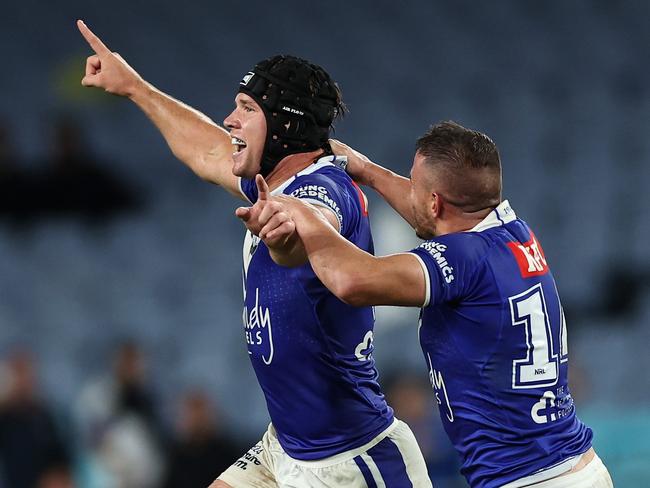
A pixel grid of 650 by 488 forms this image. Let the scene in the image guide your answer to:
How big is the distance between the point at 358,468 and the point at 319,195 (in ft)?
3.78

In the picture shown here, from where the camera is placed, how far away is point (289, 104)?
484 cm

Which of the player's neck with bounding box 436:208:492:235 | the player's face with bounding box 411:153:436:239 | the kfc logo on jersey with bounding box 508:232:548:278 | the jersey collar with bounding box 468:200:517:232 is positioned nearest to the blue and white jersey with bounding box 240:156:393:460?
the player's face with bounding box 411:153:436:239

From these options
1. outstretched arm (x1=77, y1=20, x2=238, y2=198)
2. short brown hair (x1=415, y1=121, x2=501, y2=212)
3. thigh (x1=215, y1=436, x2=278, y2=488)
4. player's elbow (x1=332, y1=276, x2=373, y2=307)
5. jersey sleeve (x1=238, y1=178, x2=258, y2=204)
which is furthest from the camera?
outstretched arm (x1=77, y1=20, x2=238, y2=198)

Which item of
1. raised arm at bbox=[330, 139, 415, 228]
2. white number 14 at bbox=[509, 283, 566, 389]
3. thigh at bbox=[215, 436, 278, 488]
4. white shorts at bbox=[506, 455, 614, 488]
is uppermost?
raised arm at bbox=[330, 139, 415, 228]

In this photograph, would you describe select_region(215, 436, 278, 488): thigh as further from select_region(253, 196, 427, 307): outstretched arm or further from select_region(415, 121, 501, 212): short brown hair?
select_region(415, 121, 501, 212): short brown hair

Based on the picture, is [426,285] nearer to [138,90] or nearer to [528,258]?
[528,258]

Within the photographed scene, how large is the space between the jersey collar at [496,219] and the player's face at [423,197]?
176mm

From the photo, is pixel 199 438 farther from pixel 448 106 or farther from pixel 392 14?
pixel 392 14

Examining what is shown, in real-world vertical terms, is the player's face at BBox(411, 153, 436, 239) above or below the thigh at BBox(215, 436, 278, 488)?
above

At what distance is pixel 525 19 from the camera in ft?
46.5

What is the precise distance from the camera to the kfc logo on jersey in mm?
4332

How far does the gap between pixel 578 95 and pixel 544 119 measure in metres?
0.53

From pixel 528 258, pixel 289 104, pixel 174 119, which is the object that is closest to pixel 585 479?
pixel 528 258

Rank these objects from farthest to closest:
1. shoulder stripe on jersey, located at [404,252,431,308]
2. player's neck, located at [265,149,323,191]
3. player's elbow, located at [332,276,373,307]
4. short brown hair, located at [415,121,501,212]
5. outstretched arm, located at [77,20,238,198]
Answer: outstretched arm, located at [77,20,238,198] → player's neck, located at [265,149,323,191] → short brown hair, located at [415,121,501,212] → shoulder stripe on jersey, located at [404,252,431,308] → player's elbow, located at [332,276,373,307]
